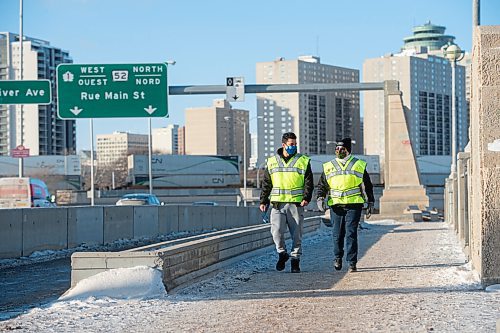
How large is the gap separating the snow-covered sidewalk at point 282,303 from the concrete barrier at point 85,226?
34.5 ft

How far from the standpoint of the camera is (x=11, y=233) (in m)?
19.5

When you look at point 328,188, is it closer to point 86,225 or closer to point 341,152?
point 341,152

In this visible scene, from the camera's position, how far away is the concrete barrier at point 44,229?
20297 mm

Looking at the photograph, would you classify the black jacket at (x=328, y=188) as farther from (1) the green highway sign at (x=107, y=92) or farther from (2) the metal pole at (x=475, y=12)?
(1) the green highway sign at (x=107, y=92)

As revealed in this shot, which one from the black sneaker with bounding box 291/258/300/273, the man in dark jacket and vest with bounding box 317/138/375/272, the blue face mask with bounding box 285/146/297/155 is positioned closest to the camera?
the blue face mask with bounding box 285/146/297/155

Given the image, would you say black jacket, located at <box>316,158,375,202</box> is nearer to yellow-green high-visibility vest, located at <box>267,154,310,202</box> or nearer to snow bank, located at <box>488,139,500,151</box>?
yellow-green high-visibility vest, located at <box>267,154,310,202</box>

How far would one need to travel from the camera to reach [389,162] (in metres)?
44.5

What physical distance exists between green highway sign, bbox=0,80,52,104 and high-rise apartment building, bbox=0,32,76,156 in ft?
23.5

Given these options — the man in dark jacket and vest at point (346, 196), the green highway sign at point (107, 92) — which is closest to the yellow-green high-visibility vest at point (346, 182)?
the man in dark jacket and vest at point (346, 196)

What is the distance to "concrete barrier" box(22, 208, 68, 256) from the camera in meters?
20.3

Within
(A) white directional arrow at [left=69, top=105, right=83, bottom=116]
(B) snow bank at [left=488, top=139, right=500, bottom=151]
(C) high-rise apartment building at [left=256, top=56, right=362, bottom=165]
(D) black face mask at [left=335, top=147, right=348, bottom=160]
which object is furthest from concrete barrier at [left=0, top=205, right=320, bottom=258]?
(C) high-rise apartment building at [left=256, top=56, right=362, bottom=165]

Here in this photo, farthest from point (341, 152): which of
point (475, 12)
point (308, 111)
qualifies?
point (308, 111)

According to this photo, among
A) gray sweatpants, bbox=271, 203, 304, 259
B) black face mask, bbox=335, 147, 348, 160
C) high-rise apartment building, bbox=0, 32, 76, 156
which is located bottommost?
gray sweatpants, bbox=271, 203, 304, 259

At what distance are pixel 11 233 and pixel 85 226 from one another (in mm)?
4286
